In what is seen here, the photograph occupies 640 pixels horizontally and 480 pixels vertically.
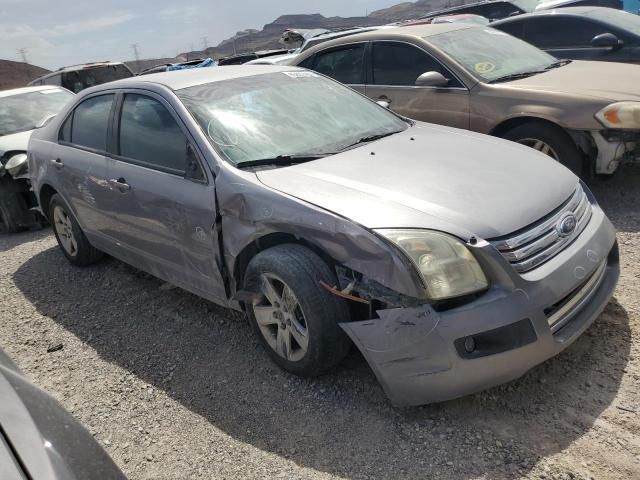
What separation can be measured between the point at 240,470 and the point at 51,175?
3334 millimetres

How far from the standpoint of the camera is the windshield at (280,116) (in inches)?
Result: 129

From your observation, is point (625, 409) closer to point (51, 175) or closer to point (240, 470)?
point (240, 470)

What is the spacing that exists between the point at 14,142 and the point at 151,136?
13.3 ft

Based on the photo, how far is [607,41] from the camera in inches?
253

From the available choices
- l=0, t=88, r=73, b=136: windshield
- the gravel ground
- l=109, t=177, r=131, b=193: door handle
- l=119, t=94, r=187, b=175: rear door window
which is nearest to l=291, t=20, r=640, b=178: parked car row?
the gravel ground

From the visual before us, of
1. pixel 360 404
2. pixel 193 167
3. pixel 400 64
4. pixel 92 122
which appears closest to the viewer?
pixel 360 404

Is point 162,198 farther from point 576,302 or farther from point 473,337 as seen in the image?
point 576,302

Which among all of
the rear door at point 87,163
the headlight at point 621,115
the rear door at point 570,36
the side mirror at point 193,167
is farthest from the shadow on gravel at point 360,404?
the rear door at point 570,36

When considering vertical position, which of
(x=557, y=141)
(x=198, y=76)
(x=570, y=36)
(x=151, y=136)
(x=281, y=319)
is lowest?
(x=281, y=319)

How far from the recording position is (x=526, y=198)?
2.75 m

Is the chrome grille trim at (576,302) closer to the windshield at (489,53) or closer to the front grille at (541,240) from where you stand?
the front grille at (541,240)

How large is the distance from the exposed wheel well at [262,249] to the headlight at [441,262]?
45 centimetres

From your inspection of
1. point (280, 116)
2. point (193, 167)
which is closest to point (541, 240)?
point (280, 116)

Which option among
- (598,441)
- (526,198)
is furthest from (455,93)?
(598,441)
